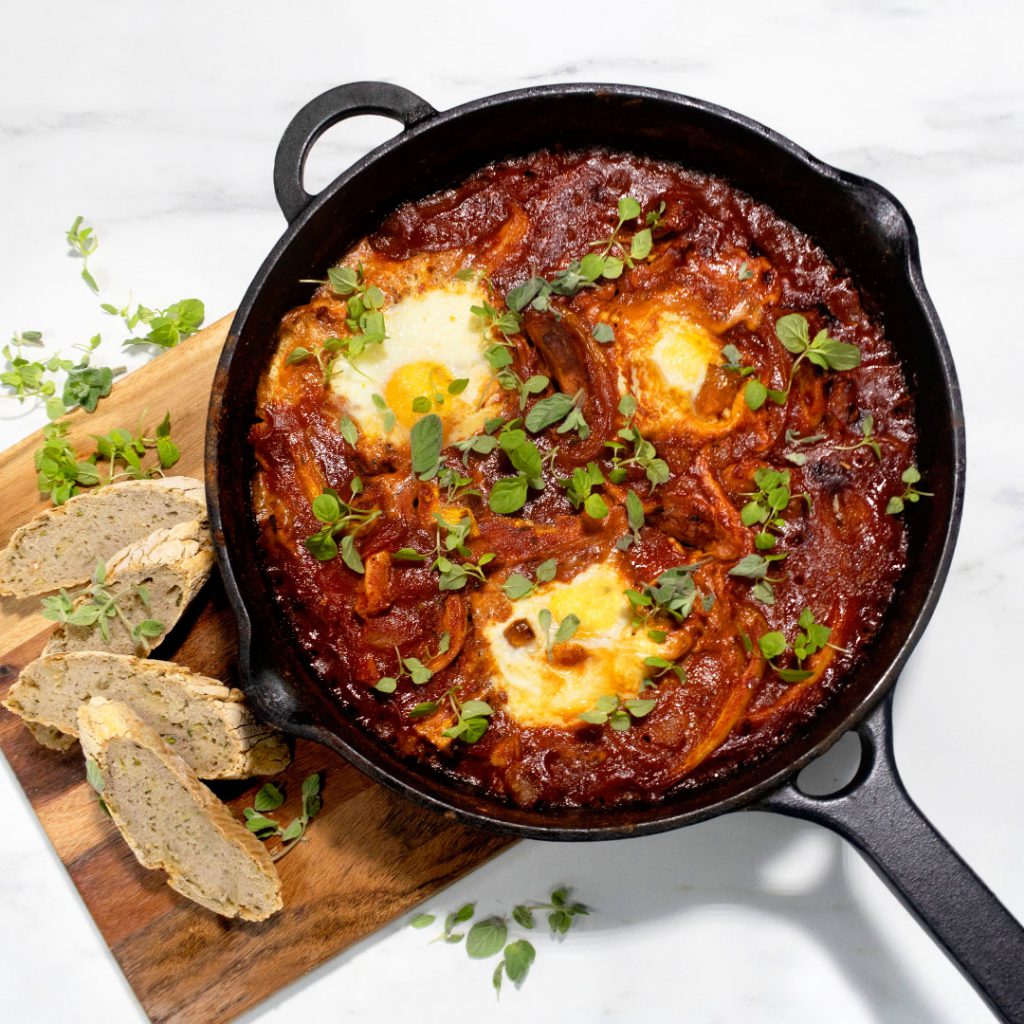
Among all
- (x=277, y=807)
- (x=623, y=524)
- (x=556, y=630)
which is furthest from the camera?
(x=277, y=807)

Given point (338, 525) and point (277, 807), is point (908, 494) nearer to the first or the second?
point (338, 525)

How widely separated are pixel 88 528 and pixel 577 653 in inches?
72.9

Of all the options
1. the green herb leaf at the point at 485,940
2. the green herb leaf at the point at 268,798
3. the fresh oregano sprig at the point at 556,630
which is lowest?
the green herb leaf at the point at 485,940

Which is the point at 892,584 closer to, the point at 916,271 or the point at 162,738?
the point at 916,271

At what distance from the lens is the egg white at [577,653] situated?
3.25m

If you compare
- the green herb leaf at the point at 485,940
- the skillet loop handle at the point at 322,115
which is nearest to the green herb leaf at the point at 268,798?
the green herb leaf at the point at 485,940

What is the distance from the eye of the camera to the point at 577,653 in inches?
128

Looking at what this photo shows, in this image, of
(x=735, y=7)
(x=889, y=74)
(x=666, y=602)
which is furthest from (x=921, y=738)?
(x=735, y=7)

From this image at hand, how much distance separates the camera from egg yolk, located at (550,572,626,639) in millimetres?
3242

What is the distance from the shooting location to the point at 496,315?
3383 millimetres

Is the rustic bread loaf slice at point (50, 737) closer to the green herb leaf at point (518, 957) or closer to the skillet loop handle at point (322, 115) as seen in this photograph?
the green herb leaf at point (518, 957)

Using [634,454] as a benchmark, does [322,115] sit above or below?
above

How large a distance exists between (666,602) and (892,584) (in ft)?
2.61

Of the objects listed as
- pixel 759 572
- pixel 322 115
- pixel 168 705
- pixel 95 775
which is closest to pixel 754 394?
pixel 759 572
